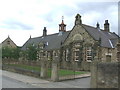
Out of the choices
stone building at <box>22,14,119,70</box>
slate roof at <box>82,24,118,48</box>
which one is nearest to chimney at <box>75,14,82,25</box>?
stone building at <box>22,14,119,70</box>

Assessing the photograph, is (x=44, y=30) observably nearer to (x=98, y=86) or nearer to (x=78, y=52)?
(x=78, y=52)

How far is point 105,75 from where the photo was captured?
16156 mm

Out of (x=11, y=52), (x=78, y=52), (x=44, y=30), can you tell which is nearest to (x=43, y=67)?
(x=78, y=52)

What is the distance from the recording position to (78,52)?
40.2 metres

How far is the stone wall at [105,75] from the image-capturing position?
50.2ft

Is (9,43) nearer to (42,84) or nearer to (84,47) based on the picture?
(84,47)

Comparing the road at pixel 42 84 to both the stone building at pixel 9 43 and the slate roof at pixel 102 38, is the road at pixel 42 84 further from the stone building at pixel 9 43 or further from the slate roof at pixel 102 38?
the stone building at pixel 9 43

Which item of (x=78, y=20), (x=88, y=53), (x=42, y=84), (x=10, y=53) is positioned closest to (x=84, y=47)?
(x=88, y=53)

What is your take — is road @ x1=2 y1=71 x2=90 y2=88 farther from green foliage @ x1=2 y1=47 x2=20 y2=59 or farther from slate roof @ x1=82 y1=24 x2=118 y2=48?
green foliage @ x1=2 y1=47 x2=20 y2=59

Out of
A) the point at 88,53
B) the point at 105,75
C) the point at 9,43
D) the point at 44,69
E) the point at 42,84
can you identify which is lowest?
the point at 42,84

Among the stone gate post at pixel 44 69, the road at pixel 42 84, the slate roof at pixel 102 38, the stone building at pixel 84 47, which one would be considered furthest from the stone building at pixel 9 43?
the road at pixel 42 84

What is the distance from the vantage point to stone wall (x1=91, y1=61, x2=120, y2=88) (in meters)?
15.3

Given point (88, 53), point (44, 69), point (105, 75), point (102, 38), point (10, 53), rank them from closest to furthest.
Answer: point (105, 75) < point (44, 69) < point (88, 53) < point (102, 38) < point (10, 53)

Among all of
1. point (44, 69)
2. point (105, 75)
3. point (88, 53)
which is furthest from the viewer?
point (88, 53)
